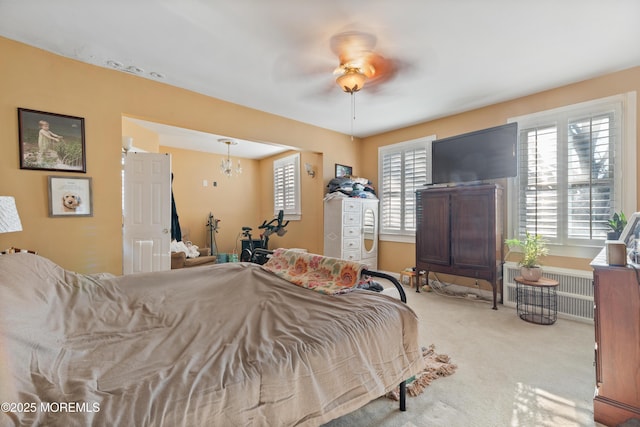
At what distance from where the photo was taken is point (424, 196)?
13.3 feet

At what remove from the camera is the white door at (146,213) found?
3.37 m

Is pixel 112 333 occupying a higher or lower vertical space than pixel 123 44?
lower

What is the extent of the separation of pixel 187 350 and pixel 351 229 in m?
3.69

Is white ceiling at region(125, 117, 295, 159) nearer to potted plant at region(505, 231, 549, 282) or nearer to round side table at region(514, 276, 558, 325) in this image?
potted plant at region(505, 231, 549, 282)

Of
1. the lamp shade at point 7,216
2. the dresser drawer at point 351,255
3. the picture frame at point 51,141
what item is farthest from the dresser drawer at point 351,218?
the lamp shade at point 7,216

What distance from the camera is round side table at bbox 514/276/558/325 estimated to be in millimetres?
2996

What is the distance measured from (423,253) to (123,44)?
4.19m

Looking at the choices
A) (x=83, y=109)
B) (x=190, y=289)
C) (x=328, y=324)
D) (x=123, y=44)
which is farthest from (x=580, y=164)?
(x=83, y=109)

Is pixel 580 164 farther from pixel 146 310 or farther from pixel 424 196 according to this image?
pixel 146 310

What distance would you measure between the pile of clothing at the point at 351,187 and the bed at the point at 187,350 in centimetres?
292

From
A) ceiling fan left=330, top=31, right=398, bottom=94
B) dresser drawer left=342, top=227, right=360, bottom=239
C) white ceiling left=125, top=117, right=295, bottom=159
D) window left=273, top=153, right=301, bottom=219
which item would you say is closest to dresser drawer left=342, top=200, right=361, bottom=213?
dresser drawer left=342, top=227, right=360, bottom=239

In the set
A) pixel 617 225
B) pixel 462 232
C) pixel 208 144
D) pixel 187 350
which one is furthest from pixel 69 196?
pixel 617 225

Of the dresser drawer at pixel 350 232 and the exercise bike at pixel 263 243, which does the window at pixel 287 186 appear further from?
the dresser drawer at pixel 350 232

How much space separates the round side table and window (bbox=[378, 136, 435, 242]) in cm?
170
